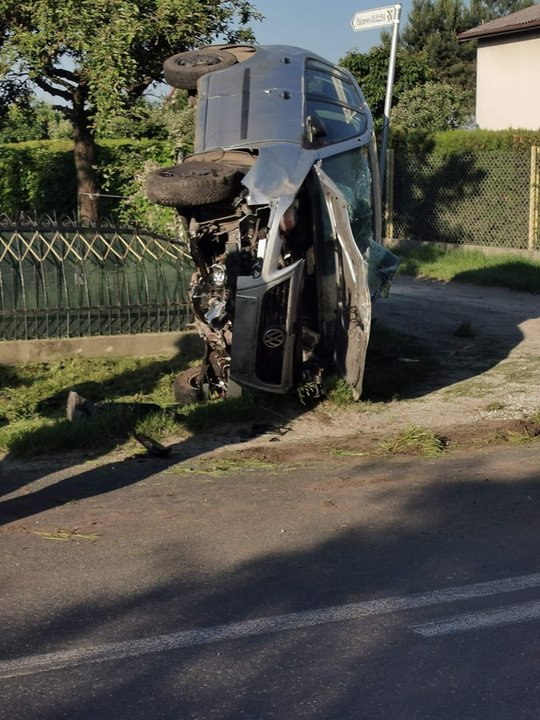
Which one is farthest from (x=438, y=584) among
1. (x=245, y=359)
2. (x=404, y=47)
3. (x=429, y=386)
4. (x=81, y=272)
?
(x=404, y=47)

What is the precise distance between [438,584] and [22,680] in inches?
81.1

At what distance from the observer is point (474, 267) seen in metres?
19.4

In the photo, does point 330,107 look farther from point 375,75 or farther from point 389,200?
point 375,75

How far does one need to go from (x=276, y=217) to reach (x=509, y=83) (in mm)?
26446

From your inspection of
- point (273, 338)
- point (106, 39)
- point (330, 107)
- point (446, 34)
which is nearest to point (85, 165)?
point (106, 39)

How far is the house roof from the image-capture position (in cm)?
3150

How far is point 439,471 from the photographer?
7.76 m

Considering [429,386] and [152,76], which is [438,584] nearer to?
[429,386]

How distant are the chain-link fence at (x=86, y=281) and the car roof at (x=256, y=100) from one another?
2809 millimetres

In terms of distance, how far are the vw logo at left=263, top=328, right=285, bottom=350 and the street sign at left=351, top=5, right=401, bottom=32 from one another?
8.13m

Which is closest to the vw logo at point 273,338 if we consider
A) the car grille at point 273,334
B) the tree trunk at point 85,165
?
the car grille at point 273,334

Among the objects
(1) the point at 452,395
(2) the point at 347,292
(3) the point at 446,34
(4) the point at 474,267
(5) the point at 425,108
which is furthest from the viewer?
(3) the point at 446,34

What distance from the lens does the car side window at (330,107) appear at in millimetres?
9578

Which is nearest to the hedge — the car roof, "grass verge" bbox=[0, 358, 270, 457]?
"grass verge" bbox=[0, 358, 270, 457]
